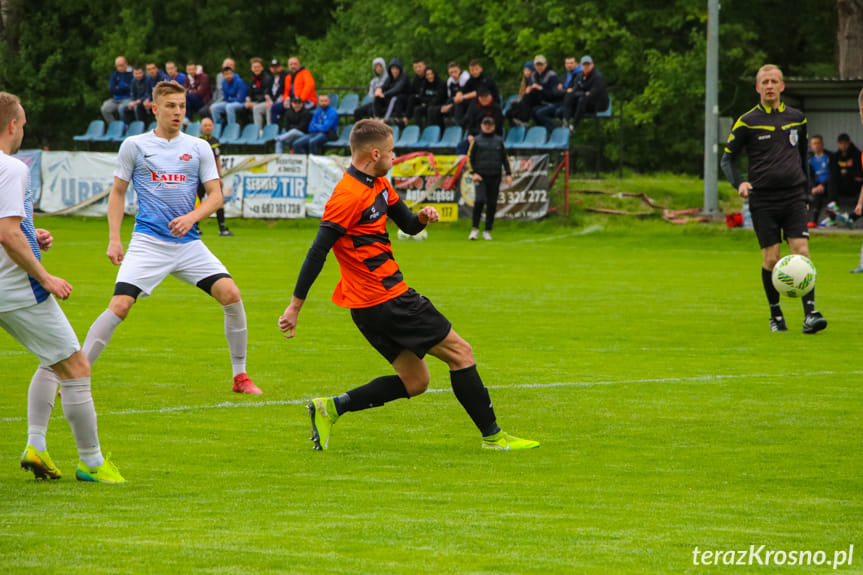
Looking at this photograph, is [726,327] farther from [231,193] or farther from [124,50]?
[124,50]

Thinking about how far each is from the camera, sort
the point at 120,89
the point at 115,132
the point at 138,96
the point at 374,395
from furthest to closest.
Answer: the point at 115,132, the point at 120,89, the point at 138,96, the point at 374,395

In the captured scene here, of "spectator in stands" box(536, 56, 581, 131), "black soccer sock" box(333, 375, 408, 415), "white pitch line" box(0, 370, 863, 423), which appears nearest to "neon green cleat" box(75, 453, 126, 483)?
"black soccer sock" box(333, 375, 408, 415)

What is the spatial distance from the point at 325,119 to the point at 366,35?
16550 millimetres

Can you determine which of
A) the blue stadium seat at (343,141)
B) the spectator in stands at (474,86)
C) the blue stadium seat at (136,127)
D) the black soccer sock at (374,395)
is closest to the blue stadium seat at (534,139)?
the spectator in stands at (474,86)

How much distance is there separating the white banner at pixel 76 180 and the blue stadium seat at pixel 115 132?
2.94 meters

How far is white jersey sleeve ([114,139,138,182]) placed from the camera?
8.78 m

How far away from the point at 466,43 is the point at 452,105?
14.6 metres

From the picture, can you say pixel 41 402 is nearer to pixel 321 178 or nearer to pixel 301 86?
pixel 321 178

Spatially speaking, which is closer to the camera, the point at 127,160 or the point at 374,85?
the point at 127,160

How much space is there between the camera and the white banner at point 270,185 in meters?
28.9

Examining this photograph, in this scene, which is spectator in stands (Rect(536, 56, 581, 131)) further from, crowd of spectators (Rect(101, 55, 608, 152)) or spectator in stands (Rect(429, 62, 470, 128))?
spectator in stands (Rect(429, 62, 470, 128))

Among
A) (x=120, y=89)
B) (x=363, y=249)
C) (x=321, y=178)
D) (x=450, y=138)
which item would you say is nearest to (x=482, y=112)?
(x=450, y=138)

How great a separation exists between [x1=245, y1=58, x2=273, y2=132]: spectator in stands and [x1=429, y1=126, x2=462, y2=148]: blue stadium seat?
17.6 ft

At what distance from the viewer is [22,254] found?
5680 millimetres
